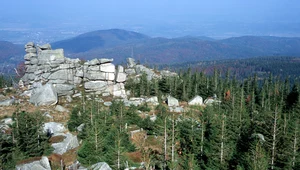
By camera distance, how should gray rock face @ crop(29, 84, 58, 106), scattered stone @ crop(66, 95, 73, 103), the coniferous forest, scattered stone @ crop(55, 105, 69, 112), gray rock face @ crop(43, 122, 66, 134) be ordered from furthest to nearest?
scattered stone @ crop(66, 95, 73, 103) < gray rock face @ crop(29, 84, 58, 106) < scattered stone @ crop(55, 105, 69, 112) < gray rock face @ crop(43, 122, 66, 134) < the coniferous forest

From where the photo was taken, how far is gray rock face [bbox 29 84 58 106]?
4922 cm

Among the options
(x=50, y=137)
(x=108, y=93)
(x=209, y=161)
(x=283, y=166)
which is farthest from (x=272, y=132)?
(x=108, y=93)

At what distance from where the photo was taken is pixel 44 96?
49656 millimetres

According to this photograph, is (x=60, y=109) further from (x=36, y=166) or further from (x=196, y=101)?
(x=196, y=101)

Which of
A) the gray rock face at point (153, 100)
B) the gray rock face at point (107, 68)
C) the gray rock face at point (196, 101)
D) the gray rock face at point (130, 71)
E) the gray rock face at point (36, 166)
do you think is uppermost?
the gray rock face at point (107, 68)

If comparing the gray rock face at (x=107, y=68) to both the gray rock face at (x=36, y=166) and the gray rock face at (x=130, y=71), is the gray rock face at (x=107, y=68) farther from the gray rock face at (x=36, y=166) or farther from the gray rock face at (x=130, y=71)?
the gray rock face at (x=36, y=166)

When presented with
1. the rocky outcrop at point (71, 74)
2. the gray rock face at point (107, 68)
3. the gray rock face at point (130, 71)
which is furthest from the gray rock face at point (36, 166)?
the gray rock face at point (130, 71)

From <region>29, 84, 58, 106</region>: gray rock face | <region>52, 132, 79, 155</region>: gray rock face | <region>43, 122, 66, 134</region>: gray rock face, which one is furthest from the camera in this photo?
<region>29, 84, 58, 106</region>: gray rock face

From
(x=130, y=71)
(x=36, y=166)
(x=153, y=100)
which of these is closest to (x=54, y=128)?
(x=36, y=166)

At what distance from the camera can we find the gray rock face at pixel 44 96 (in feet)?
161

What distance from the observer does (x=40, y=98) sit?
49.4m

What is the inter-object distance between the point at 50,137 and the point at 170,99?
28700 mm

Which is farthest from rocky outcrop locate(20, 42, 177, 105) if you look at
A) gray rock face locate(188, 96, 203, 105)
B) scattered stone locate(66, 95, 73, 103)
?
gray rock face locate(188, 96, 203, 105)

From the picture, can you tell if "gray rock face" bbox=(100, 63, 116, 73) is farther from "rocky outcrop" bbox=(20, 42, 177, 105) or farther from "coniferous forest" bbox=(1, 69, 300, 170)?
"coniferous forest" bbox=(1, 69, 300, 170)
